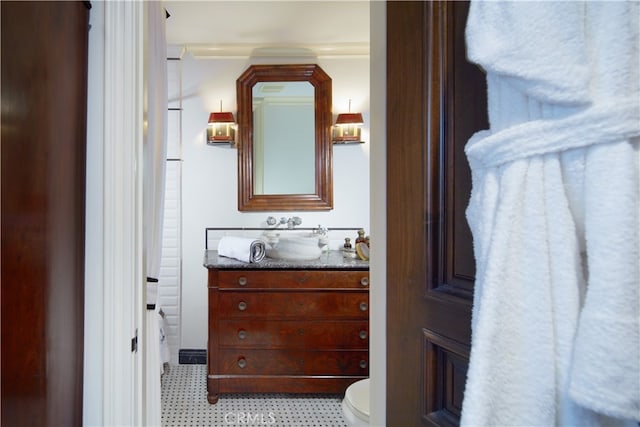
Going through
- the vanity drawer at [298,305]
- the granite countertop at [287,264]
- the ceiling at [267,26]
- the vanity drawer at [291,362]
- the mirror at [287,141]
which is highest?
the ceiling at [267,26]

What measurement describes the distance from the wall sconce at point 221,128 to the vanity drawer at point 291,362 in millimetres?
1565

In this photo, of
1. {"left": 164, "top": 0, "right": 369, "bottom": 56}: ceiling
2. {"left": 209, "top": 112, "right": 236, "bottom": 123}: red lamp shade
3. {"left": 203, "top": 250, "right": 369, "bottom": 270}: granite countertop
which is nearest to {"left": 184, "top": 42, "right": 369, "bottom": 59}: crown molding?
{"left": 164, "top": 0, "right": 369, "bottom": 56}: ceiling

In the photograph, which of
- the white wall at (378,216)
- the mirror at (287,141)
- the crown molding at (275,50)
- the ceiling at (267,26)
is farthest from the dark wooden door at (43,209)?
the crown molding at (275,50)

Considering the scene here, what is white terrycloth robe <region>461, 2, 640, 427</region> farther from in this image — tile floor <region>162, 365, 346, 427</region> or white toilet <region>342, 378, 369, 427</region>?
tile floor <region>162, 365, 346, 427</region>

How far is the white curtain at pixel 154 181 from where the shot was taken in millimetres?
1243

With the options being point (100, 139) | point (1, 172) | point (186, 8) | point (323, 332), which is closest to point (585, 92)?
point (1, 172)

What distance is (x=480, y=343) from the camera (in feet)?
1.30

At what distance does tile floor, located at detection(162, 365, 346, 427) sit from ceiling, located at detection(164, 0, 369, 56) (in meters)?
2.57

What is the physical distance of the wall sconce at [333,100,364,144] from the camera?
2605 mm

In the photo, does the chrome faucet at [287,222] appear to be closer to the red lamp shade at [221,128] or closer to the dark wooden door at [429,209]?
the red lamp shade at [221,128]

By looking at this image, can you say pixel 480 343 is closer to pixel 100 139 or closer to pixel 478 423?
pixel 478 423

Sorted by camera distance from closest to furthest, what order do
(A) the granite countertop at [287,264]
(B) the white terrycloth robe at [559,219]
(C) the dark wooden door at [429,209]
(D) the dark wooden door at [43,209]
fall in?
(B) the white terrycloth robe at [559,219], (C) the dark wooden door at [429,209], (D) the dark wooden door at [43,209], (A) the granite countertop at [287,264]

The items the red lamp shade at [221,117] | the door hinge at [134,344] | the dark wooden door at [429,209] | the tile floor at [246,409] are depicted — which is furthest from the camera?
the red lamp shade at [221,117]

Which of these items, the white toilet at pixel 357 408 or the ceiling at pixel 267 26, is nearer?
the white toilet at pixel 357 408
